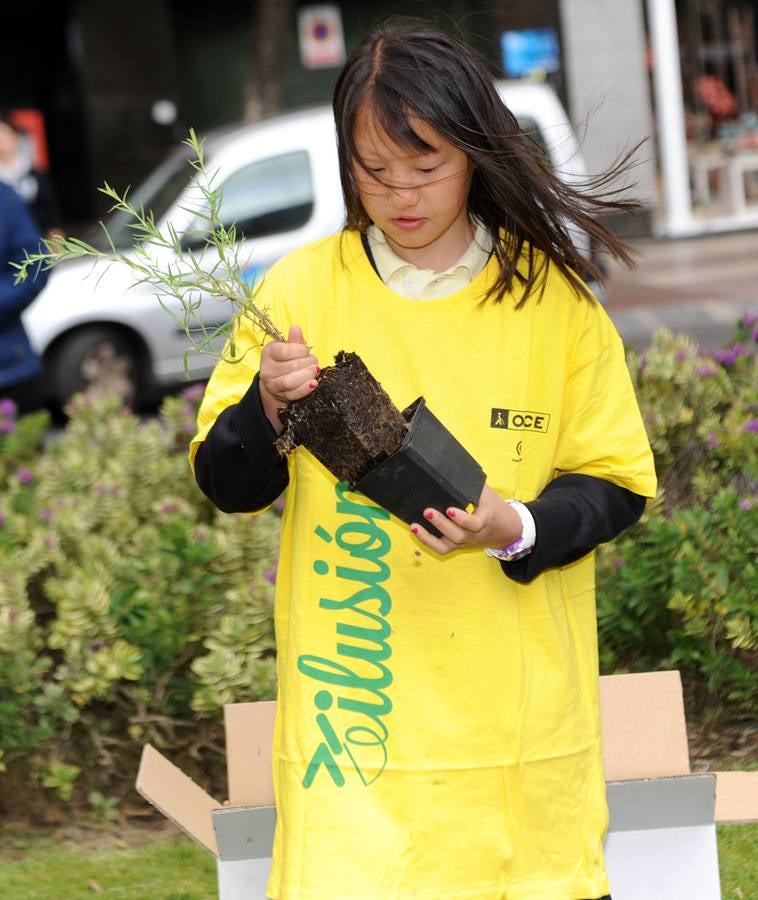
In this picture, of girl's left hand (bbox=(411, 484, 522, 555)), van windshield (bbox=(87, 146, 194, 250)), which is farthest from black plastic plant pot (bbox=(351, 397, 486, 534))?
van windshield (bbox=(87, 146, 194, 250))

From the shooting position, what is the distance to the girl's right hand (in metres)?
1.85

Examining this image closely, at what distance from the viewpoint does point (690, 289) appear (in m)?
13.9

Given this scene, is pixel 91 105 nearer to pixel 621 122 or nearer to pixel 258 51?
pixel 258 51

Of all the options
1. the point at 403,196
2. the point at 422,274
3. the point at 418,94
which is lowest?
the point at 422,274

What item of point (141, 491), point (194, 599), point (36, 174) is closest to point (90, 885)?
point (194, 599)

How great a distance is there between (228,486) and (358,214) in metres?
0.43

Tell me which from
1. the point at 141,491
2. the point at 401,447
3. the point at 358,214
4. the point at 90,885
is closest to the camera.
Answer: the point at 401,447

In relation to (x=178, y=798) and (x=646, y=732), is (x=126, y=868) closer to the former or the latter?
(x=178, y=798)

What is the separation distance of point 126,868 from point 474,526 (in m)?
2.17

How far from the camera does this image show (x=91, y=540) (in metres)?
4.15

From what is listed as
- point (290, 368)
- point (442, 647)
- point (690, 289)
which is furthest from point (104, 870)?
point (690, 289)

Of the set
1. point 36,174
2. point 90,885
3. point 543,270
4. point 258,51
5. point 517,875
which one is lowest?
point 90,885

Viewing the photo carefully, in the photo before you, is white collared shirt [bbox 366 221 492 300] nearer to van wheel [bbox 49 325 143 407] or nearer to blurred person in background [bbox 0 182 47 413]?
blurred person in background [bbox 0 182 47 413]

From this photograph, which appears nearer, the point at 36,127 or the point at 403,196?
the point at 403,196
